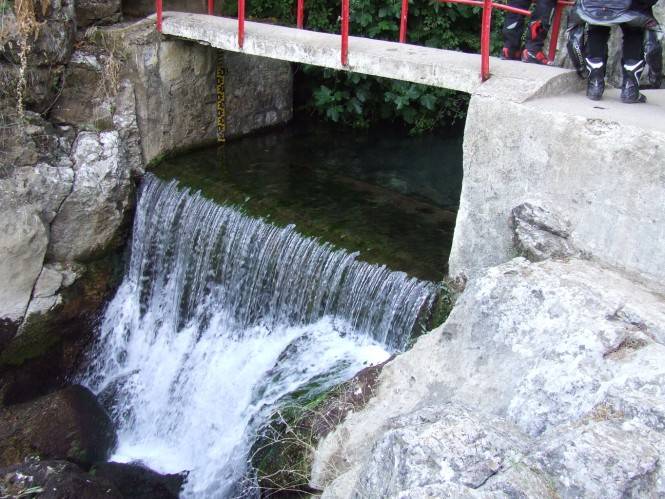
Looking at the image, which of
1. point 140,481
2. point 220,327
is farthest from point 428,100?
point 140,481

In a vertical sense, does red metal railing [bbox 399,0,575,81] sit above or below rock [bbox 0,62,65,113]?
above

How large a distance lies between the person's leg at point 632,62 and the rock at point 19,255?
4.98 meters

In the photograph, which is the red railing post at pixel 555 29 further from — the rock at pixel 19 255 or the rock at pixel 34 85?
Result: the rock at pixel 19 255

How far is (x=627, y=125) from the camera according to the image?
422cm

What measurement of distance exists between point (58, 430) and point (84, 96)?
10.2ft

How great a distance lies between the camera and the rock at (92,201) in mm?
7059

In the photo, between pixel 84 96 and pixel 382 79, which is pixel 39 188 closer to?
pixel 84 96

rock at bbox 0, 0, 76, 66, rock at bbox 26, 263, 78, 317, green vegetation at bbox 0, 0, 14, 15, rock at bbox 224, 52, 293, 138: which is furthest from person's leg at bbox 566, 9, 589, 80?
rock at bbox 26, 263, 78, 317

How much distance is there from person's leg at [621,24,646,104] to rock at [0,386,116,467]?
16.0ft

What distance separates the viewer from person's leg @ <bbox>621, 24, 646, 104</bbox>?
4625 mm

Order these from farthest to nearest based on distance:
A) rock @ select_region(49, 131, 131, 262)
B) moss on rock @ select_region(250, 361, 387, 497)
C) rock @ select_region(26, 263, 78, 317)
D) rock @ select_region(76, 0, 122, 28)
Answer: rock @ select_region(76, 0, 122, 28) → rock @ select_region(49, 131, 131, 262) → rock @ select_region(26, 263, 78, 317) → moss on rock @ select_region(250, 361, 387, 497)

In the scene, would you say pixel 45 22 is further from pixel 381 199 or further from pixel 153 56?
pixel 381 199

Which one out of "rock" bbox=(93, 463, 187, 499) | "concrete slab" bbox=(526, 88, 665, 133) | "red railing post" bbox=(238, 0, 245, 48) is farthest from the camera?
"red railing post" bbox=(238, 0, 245, 48)

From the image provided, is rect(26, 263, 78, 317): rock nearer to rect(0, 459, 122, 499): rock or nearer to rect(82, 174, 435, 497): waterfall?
rect(82, 174, 435, 497): waterfall
